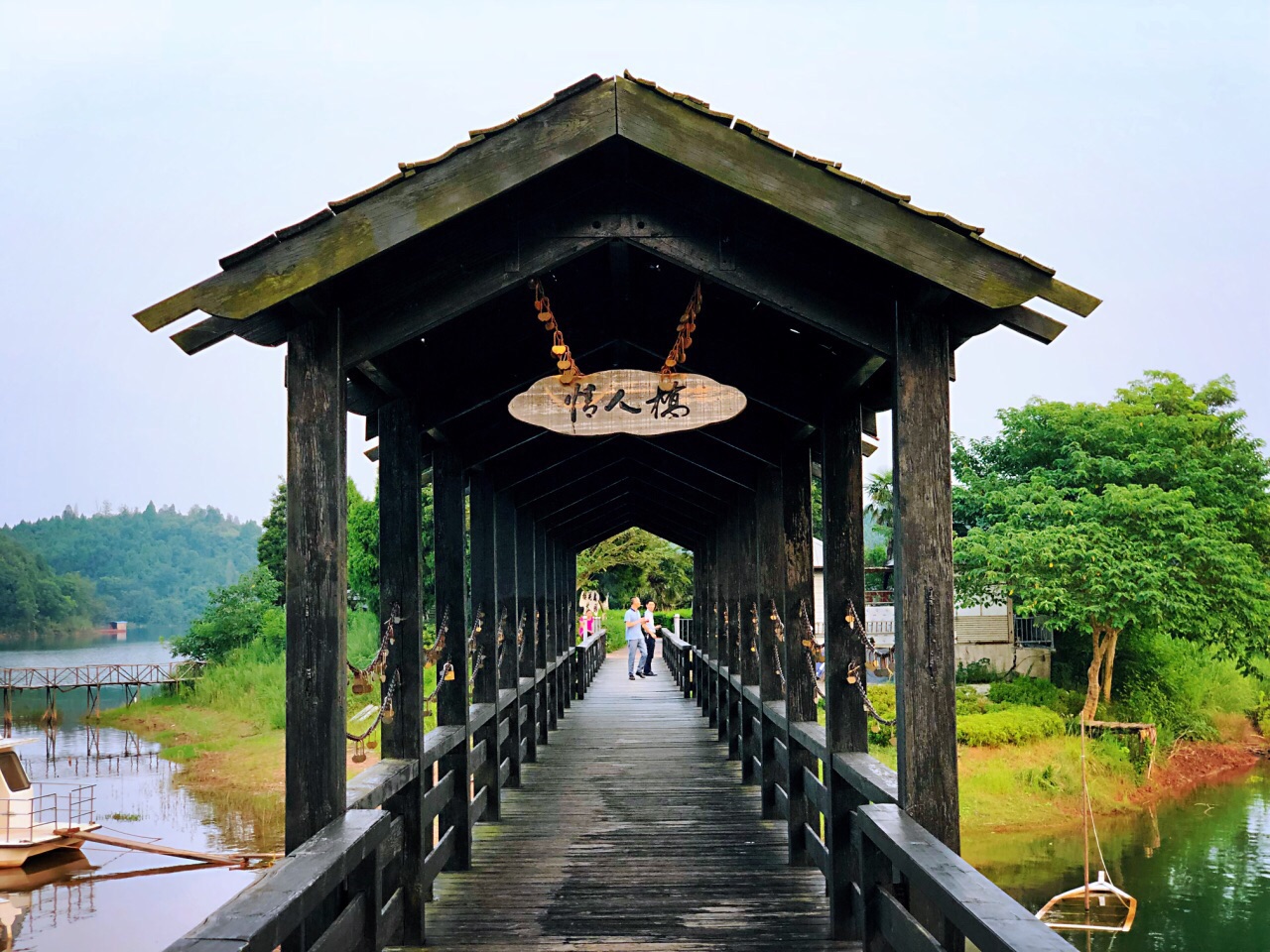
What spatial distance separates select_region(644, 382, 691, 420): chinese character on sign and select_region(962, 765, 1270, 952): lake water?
12955 mm

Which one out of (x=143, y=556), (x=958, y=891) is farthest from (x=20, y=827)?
(x=143, y=556)

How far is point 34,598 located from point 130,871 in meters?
70.5

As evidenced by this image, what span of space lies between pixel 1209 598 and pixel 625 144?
20.8 metres

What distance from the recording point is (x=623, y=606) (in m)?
42.3

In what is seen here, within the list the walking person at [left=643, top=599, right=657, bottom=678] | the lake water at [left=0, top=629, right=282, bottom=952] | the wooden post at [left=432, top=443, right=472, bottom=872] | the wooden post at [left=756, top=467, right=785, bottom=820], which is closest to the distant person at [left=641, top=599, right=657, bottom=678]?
the walking person at [left=643, top=599, right=657, bottom=678]

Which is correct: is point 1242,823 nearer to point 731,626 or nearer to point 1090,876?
point 1090,876

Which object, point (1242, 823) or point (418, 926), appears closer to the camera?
point (418, 926)

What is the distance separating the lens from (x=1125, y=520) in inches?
849

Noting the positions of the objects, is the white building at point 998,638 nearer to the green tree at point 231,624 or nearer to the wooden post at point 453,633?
the green tree at point 231,624

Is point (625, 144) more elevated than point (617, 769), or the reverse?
point (625, 144)

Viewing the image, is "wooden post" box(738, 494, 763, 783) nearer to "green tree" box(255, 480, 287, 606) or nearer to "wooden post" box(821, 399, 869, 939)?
"wooden post" box(821, 399, 869, 939)

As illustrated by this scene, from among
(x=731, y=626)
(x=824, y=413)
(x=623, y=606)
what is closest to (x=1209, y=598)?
(x=731, y=626)

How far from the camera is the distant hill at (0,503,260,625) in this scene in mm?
95938

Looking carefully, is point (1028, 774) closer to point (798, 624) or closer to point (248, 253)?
point (798, 624)
